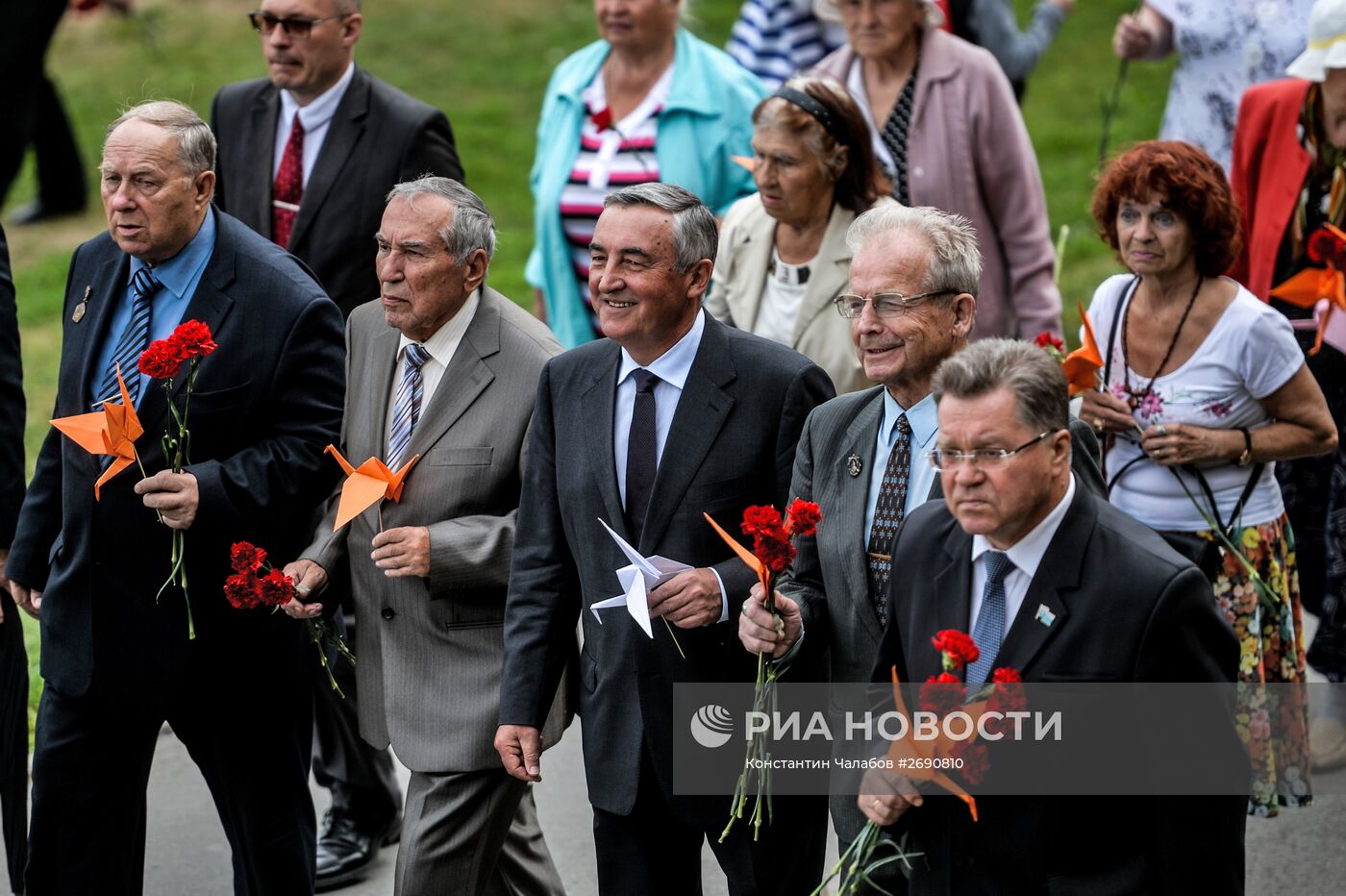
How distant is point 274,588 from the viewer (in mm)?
4699

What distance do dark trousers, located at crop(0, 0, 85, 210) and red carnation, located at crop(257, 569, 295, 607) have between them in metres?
6.37

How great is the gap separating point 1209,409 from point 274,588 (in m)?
2.69

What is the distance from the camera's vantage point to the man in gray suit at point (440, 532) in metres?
4.73

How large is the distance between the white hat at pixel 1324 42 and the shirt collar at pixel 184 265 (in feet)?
11.1

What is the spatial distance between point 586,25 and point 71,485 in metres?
12.2

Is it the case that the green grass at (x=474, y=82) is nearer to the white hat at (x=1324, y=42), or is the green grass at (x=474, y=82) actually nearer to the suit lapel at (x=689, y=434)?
the white hat at (x=1324, y=42)

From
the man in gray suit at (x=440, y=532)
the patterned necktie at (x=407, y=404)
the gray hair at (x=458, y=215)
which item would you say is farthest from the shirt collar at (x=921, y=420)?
the patterned necktie at (x=407, y=404)

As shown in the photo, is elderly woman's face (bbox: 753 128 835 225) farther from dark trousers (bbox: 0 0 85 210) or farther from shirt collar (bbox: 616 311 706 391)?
dark trousers (bbox: 0 0 85 210)

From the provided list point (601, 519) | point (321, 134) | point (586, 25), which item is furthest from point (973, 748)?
point (586, 25)

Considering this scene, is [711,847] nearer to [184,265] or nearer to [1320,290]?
[184,265]

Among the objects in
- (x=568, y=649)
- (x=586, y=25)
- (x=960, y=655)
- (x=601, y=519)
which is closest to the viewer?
(x=960, y=655)

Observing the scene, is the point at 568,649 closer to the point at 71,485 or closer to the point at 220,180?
the point at 71,485

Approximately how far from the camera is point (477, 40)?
16.6m

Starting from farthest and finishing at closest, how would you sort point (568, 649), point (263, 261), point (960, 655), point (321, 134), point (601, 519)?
point (321, 134)
point (263, 261)
point (568, 649)
point (601, 519)
point (960, 655)
